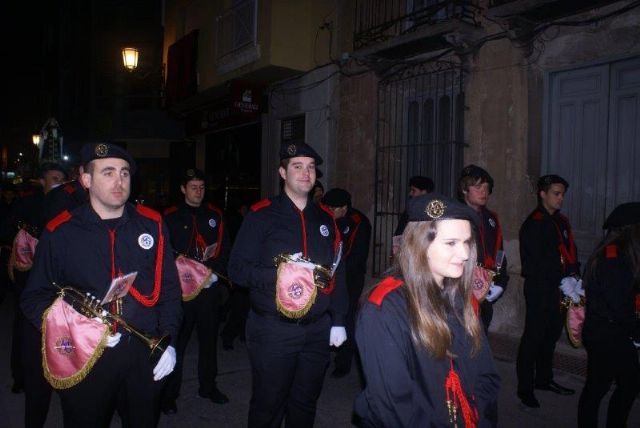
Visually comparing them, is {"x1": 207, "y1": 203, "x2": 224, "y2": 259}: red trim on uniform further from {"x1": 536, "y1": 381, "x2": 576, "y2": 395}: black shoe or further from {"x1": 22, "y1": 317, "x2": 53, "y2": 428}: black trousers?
{"x1": 536, "y1": 381, "x2": 576, "y2": 395}: black shoe

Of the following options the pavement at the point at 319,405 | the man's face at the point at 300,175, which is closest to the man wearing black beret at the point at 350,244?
the pavement at the point at 319,405

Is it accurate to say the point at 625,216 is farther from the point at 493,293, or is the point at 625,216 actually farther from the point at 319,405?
the point at 319,405

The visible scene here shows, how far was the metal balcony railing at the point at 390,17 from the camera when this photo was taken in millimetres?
8569

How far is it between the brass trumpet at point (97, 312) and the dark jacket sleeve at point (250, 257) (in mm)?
808

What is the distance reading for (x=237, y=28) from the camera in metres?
12.4

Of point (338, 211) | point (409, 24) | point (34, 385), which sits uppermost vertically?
point (409, 24)

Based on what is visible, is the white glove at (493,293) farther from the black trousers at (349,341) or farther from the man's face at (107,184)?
the man's face at (107,184)

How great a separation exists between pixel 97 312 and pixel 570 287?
404 centimetres

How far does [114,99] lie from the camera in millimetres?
20094

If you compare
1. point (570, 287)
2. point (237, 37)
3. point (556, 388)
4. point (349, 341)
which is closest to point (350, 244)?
point (349, 341)

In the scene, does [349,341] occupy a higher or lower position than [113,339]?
lower

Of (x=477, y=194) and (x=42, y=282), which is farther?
(x=477, y=194)

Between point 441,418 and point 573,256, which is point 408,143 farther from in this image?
point 441,418

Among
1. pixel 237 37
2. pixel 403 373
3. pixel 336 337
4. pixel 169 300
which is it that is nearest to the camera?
pixel 403 373
